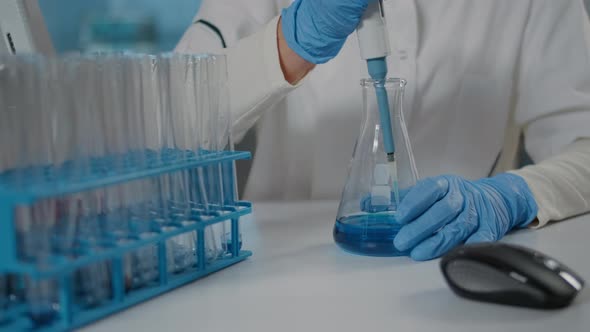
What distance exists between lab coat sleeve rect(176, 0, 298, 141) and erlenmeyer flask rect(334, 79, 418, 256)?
330 mm

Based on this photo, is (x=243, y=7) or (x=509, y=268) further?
(x=243, y=7)

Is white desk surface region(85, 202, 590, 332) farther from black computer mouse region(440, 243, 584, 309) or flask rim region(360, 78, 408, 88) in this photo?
flask rim region(360, 78, 408, 88)

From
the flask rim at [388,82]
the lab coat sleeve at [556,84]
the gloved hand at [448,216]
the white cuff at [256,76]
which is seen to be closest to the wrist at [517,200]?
the gloved hand at [448,216]

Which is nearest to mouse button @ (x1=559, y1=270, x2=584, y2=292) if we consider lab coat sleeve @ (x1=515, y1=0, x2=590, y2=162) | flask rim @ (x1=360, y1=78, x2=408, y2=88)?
flask rim @ (x1=360, y1=78, x2=408, y2=88)

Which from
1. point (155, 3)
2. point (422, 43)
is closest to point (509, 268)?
point (422, 43)

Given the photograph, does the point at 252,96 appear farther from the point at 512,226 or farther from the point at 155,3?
the point at 155,3

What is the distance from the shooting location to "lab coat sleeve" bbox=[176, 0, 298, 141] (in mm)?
1177

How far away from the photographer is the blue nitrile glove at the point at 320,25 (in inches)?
37.1

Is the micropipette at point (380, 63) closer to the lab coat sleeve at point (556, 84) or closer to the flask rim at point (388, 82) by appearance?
the flask rim at point (388, 82)

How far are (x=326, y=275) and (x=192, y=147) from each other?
0.23 metres

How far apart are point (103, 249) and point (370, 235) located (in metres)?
0.38

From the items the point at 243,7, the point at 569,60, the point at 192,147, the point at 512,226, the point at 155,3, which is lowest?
the point at 512,226

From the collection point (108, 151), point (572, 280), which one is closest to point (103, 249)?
point (108, 151)

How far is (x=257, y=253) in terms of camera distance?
89 cm
